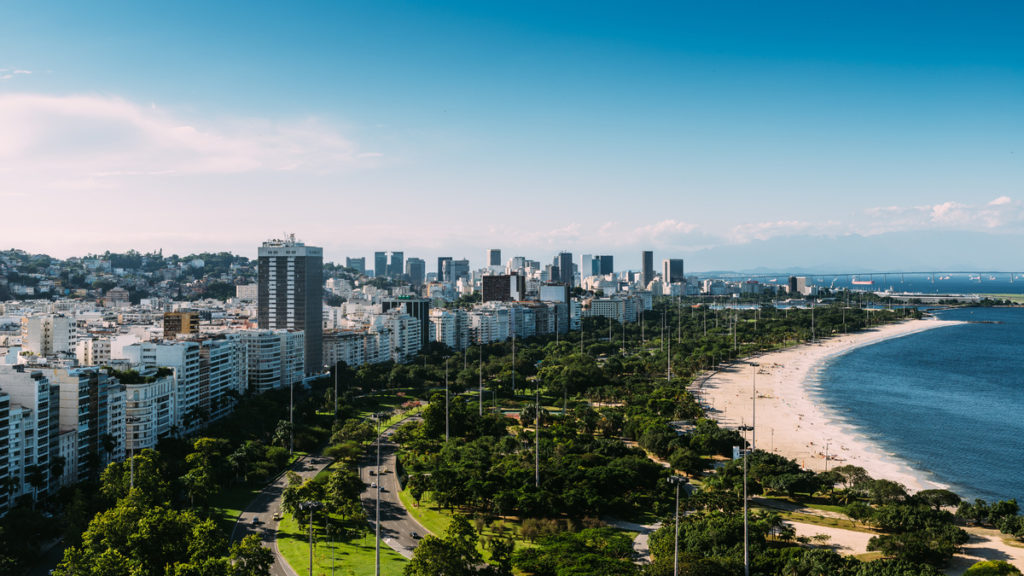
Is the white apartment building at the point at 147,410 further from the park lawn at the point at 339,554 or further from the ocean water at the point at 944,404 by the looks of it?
the ocean water at the point at 944,404

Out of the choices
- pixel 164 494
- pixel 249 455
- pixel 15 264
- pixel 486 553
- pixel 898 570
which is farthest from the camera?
pixel 15 264

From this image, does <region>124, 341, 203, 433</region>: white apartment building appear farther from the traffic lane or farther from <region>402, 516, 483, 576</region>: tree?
<region>402, 516, 483, 576</region>: tree

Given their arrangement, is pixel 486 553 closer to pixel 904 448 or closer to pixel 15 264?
pixel 904 448

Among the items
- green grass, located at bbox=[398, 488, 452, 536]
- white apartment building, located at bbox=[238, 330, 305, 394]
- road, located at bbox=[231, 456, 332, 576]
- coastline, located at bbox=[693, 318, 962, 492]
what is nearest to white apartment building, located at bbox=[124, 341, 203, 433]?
white apartment building, located at bbox=[238, 330, 305, 394]

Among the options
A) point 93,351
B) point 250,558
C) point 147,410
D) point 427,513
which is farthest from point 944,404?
A: point 93,351

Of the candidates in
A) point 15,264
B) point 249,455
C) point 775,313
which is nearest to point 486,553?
point 249,455

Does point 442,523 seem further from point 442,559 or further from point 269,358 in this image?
point 269,358
